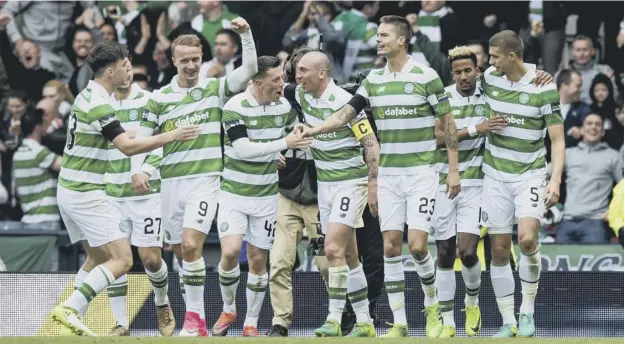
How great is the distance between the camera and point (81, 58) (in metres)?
18.9

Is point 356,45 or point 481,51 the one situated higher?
point 356,45

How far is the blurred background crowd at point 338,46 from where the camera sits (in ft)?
59.1

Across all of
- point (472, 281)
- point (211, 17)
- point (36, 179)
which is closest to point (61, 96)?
point (36, 179)

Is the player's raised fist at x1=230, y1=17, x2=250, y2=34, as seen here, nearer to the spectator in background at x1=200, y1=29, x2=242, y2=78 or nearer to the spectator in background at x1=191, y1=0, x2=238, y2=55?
the spectator in background at x1=200, y1=29, x2=242, y2=78

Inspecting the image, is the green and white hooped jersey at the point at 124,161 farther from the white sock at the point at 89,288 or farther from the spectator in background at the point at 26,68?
the spectator in background at the point at 26,68

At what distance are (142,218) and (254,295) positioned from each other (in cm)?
128

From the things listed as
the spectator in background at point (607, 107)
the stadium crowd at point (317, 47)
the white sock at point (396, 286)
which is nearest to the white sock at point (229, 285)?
the white sock at point (396, 286)

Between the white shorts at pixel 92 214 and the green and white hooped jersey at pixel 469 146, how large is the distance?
308cm

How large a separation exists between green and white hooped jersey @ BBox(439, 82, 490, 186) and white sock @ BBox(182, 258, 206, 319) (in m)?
2.35

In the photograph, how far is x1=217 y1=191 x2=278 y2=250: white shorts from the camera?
44.1 feet

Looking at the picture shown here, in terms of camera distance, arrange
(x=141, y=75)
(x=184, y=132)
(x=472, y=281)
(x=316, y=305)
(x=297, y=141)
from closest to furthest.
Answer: (x=184, y=132) → (x=297, y=141) → (x=472, y=281) → (x=316, y=305) → (x=141, y=75)

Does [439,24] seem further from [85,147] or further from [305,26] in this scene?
[85,147]

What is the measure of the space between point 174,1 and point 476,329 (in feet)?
22.8

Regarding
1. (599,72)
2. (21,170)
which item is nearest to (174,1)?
(21,170)
